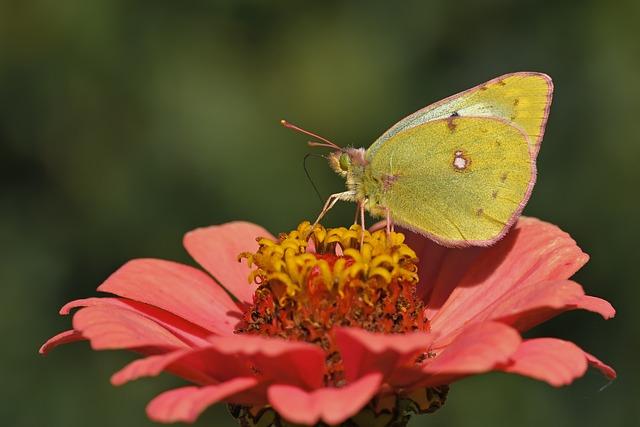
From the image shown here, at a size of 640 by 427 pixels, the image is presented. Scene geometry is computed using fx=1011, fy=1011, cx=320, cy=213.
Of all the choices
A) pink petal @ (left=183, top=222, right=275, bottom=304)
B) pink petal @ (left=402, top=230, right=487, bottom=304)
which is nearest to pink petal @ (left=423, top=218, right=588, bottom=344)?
pink petal @ (left=402, top=230, right=487, bottom=304)

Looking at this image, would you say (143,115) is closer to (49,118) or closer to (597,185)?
(49,118)

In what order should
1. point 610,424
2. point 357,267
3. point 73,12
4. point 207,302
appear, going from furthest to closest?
point 73,12
point 610,424
point 207,302
point 357,267

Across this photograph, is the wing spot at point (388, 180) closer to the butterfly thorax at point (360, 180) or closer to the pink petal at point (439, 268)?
the butterfly thorax at point (360, 180)

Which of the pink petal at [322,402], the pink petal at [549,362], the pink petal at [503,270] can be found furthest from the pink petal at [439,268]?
the pink petal at [322,402]

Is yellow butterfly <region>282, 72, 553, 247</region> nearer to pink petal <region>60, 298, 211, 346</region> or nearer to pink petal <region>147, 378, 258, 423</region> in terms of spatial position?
pink petal <region>60, 298, 211, 346</region>

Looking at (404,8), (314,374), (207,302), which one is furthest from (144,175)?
(314,374)

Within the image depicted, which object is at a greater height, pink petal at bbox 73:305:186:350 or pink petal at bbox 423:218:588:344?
pink petal at bbox 73:305:186:350
